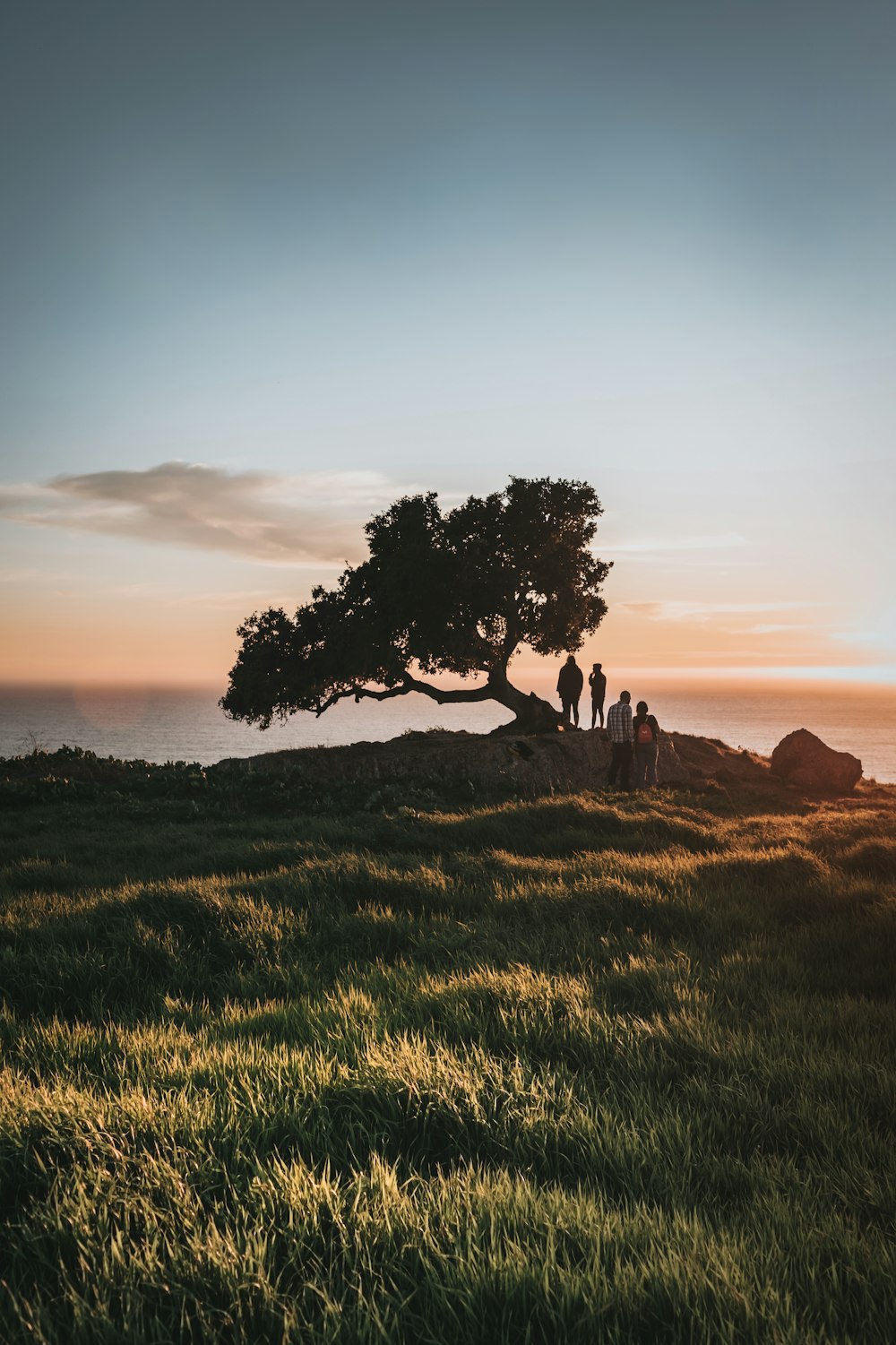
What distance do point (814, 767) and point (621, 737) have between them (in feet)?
26.5

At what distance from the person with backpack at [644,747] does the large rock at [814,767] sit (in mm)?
5358

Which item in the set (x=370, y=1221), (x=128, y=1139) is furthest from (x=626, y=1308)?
(x=128, y=1139)

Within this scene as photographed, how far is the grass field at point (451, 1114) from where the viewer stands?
2.40 metres

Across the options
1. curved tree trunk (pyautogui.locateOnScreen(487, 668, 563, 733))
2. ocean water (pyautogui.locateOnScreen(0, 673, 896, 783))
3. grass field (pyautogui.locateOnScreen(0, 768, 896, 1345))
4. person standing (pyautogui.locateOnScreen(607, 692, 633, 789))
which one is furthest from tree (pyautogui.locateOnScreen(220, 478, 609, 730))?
ocean water (pyautogui.locateOnScreen(0, 673, 896, 783))

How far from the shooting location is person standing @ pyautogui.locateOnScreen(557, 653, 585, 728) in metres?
25.4

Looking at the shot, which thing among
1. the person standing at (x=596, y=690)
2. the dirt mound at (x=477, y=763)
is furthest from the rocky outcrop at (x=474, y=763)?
the person standing at (x=596, y=690)

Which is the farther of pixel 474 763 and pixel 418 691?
pixel 418 691

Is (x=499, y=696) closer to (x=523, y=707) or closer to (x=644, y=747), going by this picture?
(x=523, y=707)

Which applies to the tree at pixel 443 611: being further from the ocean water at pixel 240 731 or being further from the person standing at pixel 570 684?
the ocean water at pixel 240 731

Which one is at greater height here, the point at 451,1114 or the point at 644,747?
the point at 644,747

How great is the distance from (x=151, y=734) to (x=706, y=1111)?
12020 cm

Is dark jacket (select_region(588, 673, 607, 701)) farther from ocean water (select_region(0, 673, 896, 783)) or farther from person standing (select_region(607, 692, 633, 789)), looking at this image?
ocean water (select_region(0, 673, 896, 783))

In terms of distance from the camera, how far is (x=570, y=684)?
25.6m

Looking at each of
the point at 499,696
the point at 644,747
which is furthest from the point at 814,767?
the point at 499,696
